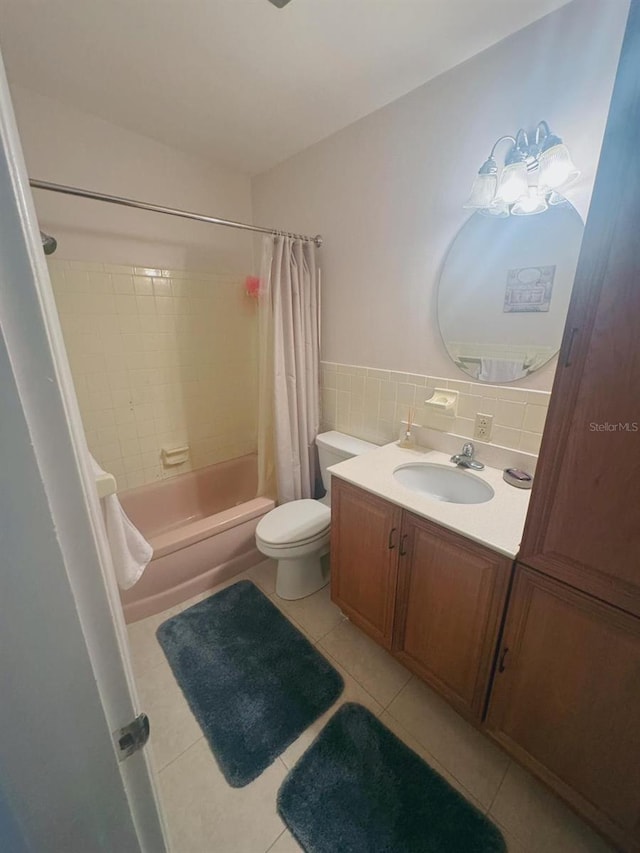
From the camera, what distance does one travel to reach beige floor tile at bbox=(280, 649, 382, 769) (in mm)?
1137

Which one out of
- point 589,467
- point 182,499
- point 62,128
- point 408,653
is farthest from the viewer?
point 182,499

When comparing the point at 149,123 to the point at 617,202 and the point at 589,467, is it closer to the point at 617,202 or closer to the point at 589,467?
the point at 617,202

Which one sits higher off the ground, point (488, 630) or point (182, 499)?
point (488, 630)

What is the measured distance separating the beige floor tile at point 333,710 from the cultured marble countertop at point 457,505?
0.80 metres

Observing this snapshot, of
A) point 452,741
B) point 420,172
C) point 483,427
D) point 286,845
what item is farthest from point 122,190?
point 452,741

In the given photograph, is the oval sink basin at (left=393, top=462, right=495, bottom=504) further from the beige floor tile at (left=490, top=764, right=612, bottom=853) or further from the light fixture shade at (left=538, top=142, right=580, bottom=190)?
the light fixture shade at (left=538, top=142, right=580, bottom=190)

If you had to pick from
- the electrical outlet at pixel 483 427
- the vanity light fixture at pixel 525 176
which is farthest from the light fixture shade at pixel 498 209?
the electrical outlet at pixel 483 427

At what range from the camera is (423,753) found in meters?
1.14

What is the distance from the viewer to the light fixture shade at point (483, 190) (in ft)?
3.97

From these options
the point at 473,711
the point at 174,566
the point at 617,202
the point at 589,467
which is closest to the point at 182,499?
the point at 174,566

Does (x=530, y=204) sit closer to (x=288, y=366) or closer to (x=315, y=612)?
(x=288, y=366)

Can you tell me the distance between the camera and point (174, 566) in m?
1.69

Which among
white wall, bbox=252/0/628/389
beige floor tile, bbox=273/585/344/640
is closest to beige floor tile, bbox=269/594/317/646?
beige floor tile, bbox=273/585/344/640

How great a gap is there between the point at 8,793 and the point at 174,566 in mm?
1476
